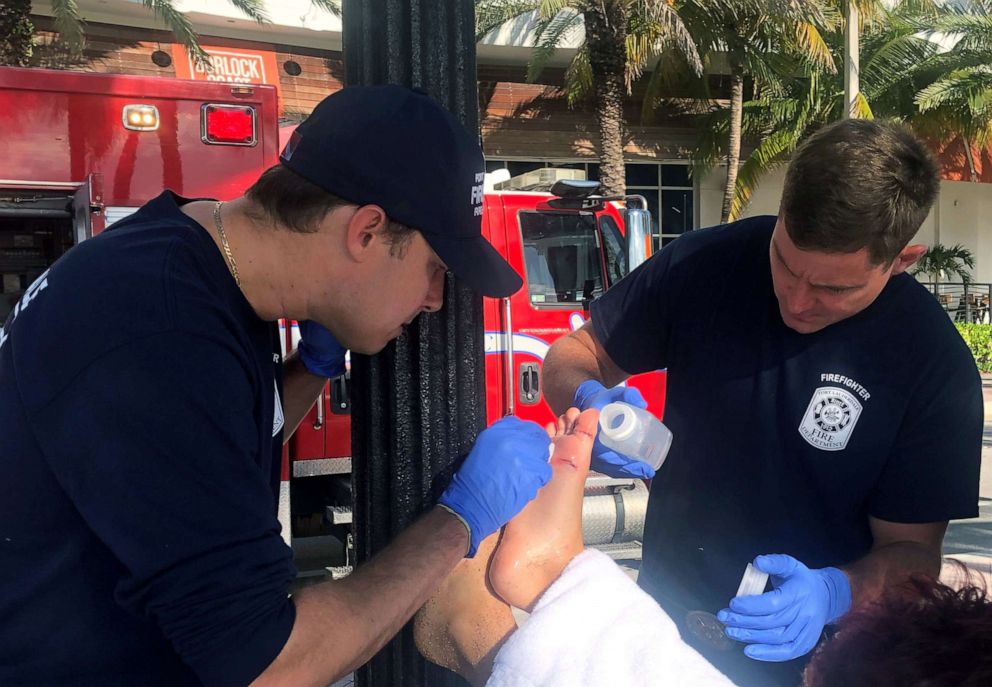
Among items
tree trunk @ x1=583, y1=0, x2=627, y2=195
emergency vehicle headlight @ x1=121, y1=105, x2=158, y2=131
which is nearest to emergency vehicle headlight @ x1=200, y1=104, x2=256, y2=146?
emergency vehicle headlight @ x1=121, y1=105, x2=158, y2=131

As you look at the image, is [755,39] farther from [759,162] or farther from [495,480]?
[495,480]

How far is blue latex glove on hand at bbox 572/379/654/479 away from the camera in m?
1.90

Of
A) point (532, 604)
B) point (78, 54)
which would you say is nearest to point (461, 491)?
point (532, 604)

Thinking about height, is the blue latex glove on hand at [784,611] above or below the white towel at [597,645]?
below

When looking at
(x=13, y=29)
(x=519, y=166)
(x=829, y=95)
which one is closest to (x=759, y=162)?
(x=829, y=95)

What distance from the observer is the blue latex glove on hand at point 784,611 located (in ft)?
5.46

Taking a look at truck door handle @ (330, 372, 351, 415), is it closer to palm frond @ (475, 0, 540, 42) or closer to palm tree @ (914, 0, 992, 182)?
palm frond @ (475, 0, 540, 42)

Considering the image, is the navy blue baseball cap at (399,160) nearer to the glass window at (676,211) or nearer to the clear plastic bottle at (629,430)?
the clear plastic bottle at (629,430)

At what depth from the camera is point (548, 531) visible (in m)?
1.69

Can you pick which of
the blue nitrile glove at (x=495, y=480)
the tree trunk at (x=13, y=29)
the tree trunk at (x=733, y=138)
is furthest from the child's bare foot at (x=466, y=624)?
the tree trunk at (x=733, y=138)

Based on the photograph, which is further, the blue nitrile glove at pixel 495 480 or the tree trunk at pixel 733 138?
the tree trunk at pixel 733 138

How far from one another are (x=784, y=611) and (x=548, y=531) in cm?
48

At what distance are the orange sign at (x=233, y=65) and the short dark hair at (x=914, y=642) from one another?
1439 cm

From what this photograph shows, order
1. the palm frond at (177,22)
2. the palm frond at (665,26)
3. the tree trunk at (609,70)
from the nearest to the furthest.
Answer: the palm frond at (177,22) → the palm frond at (665,26) → the tree trunk at (609,70)
